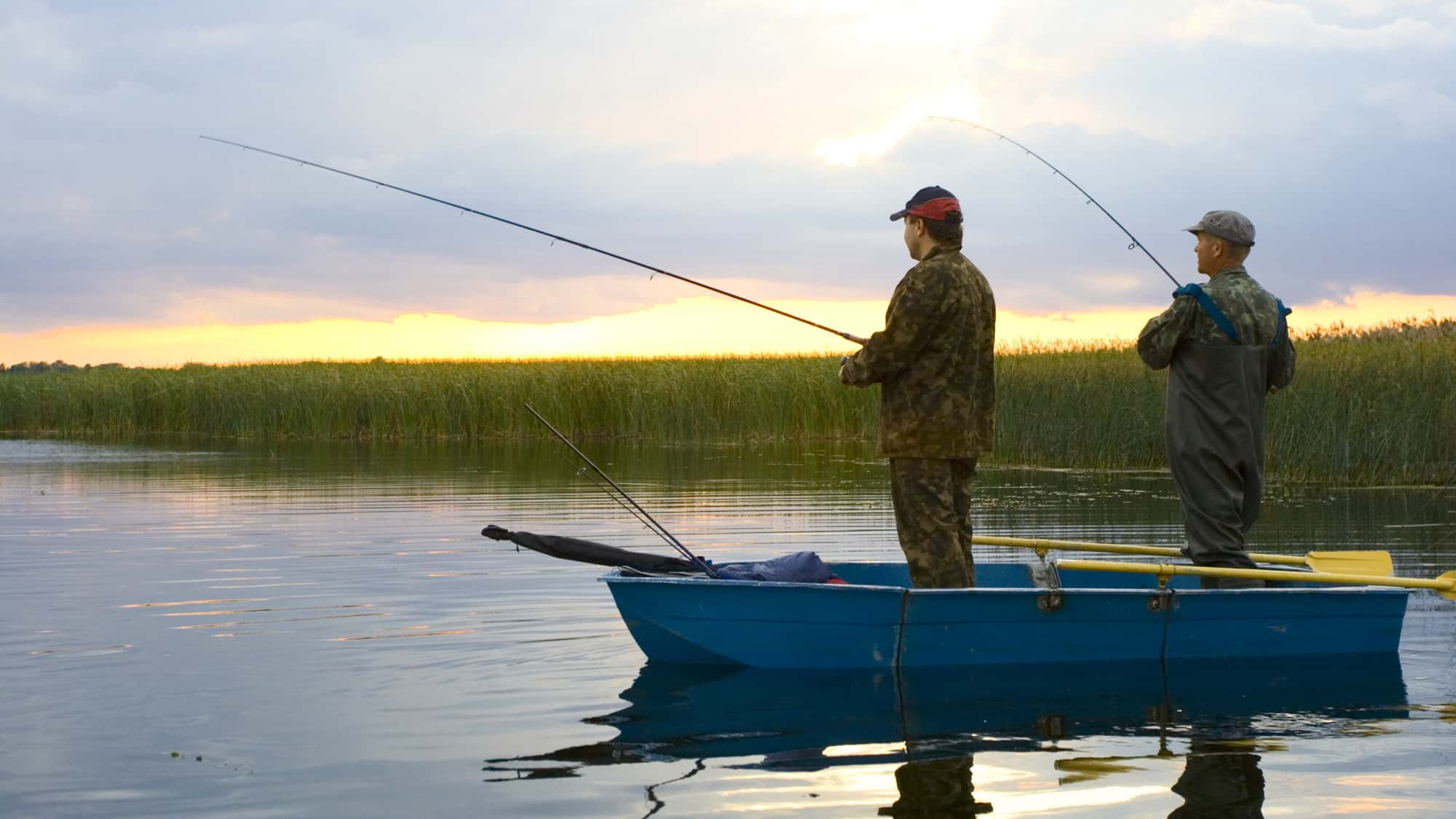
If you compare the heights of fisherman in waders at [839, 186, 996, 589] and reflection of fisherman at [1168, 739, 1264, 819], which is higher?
fisherman in waders at [839, 186, 996, 589]

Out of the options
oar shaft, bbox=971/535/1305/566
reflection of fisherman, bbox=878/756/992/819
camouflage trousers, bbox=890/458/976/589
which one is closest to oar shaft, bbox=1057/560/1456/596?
oar shaft, bbox=971/535/1305/566

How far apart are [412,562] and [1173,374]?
18.1 ft

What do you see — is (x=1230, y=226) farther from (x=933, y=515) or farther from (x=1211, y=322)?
(x=933, y=515)

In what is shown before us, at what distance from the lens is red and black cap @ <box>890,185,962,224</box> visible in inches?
252

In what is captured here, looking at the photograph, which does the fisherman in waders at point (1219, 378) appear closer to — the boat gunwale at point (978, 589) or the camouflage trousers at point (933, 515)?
the boat gunwale at point (978, 589)

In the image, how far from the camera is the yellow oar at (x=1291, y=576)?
6586 millimetres

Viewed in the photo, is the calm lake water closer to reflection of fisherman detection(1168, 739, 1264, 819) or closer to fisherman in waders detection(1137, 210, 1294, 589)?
reflection of fisherman detection(1168, 739, 1264, 819)

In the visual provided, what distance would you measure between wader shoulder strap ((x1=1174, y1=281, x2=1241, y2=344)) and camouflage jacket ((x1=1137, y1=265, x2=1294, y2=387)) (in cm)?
1

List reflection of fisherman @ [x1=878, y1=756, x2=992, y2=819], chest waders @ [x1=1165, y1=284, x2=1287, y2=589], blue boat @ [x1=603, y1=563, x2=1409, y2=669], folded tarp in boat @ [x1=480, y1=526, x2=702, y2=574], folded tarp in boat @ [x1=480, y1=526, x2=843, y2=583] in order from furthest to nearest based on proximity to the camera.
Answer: chest waders @ [x1=1165, y1=284, x2=1287, y2=589]
folded tarp in boat @ [x1=480, y1=526, x2=843, y2=583]
folded tarp in boat @ [x1=480, y1=526, x2=702, y2=574]
blue boat @ [x1=603, y1=563, x2=1409, y2=669]
reflection of fisherman @ [x1=878, y1=756, x2=992, y2=819]

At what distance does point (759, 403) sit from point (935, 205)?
20.1 m

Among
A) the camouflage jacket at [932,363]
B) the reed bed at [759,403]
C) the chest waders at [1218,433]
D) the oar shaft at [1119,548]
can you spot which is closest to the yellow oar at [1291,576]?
the chest waders at [1218,433]

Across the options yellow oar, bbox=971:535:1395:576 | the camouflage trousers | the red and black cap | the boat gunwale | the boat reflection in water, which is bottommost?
the boat reflection in water

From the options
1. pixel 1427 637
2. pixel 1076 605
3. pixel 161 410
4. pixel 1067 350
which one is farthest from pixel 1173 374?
pixel 161 410

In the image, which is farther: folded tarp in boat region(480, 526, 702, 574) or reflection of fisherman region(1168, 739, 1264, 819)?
folded tarp in boat region(480, 526, 702, 574)
